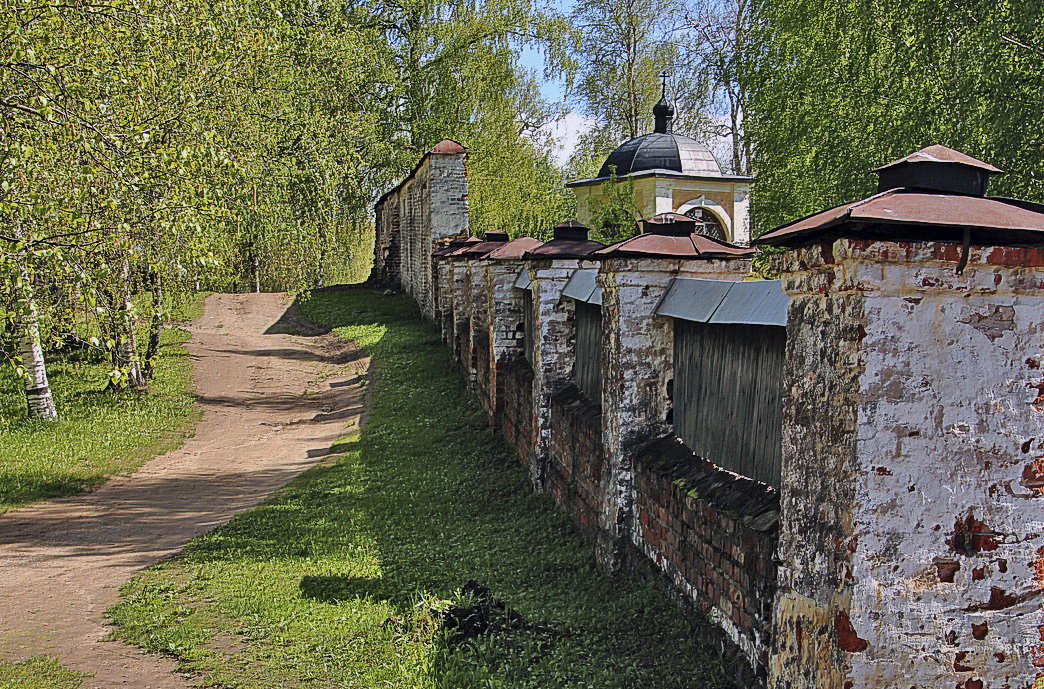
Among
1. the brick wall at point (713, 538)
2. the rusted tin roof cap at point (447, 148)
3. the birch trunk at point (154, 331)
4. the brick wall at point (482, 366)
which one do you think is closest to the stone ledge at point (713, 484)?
the brick wall at point (713, 538)

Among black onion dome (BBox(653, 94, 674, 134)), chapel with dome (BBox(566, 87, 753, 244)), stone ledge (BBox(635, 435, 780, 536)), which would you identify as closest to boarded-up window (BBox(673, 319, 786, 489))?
stone ledge (BBox(635, 435, 780, 536))

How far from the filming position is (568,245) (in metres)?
7.36

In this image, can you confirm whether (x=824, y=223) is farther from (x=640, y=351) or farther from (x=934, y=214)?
(x=640, y=351)

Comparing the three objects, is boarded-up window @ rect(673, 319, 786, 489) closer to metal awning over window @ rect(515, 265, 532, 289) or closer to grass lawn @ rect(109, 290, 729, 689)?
grass lawn @ rect(109, 290, 729, 689)

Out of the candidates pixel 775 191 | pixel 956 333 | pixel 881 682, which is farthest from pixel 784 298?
pixel 775 191

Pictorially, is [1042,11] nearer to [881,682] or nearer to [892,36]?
[892,36]

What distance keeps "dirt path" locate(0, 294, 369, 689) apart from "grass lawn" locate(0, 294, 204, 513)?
1.02 ft

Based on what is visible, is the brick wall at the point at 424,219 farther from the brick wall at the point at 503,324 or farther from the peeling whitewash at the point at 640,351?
the peeling whitewash at the point at 640,351

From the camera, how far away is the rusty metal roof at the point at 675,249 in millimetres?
4961

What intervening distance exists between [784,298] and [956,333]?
93 centimetres

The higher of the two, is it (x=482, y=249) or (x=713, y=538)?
(x=482, y=249)

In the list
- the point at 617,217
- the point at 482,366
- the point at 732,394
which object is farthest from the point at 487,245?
the point at 732,394

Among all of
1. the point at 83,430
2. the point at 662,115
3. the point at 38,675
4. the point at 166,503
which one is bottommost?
the point at 166,503

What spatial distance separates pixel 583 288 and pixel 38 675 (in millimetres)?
4286
